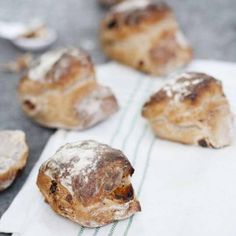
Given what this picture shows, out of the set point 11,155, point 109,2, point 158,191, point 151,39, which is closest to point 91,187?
point 158,191

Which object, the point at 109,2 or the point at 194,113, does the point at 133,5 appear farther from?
the point at 194,113

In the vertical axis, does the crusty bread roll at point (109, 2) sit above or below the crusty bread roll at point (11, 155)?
below

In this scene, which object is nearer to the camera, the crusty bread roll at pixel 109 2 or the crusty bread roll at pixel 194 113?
the crusty bread roll at pixel 194 113

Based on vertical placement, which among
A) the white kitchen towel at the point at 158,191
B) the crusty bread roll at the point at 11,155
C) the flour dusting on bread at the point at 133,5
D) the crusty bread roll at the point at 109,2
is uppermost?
the flour dusting on bread at the point at 133,5

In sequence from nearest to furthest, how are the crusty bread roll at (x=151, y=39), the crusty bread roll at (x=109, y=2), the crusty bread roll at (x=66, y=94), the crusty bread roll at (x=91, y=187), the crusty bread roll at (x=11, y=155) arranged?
the crusty bread roll at (x=91, y=187) < the crusty bread roll at (x=11, y=155) < the crusty bread roll at (x=66, y=94) < the crusty bread roll at (x=151, y=39) < the crusty bread roll at (x=109, y=2)

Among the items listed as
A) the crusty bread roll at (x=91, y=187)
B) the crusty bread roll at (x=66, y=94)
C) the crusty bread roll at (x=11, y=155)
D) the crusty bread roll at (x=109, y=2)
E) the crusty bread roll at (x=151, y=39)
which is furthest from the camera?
the crusty bread roll at (x=109, y=2)

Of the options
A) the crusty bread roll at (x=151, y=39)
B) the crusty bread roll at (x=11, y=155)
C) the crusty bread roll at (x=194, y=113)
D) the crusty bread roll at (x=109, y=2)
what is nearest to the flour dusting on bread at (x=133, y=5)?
the crusty bread roll at (x=151, y=39)

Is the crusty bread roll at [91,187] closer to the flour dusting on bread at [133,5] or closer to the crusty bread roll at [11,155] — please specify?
the crusty bread roll at [11,155]

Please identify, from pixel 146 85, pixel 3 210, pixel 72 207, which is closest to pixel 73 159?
pixel 72 207
